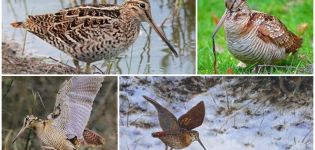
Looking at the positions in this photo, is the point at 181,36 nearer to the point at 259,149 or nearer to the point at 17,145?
the point at 259,149

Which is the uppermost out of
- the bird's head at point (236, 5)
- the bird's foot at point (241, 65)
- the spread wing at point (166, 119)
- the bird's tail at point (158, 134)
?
the bird's head at point (236, 5)

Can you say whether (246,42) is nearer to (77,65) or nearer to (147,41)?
(147,41)

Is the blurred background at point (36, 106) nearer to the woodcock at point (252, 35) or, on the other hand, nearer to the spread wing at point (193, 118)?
the spread wing at point (193, 118)

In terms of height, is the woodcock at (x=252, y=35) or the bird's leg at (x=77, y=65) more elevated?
the woodcock at (x=252, y=35)

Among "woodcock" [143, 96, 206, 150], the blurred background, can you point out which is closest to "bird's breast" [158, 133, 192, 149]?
"woodcock" [143, 96, 206, 150]

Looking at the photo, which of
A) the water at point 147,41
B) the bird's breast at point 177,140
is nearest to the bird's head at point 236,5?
the water at point 147,41

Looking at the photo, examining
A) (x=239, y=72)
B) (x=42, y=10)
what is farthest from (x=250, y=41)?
(x=42, y=10)

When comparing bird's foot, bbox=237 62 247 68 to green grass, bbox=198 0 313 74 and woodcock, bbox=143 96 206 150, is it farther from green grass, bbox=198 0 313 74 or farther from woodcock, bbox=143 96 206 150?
woodcock, bbox=143 96 206 150
